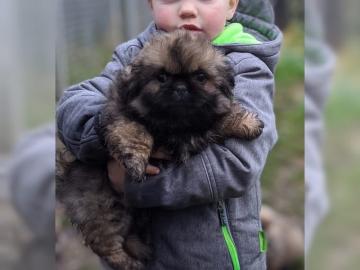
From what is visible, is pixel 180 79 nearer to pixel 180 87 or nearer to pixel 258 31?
pixel 180 87

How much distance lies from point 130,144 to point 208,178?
19cm

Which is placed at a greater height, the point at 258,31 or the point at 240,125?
the point at 258,31

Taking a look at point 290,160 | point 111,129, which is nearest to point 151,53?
point 111,129

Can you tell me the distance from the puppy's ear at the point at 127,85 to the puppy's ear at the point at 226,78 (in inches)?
7.6

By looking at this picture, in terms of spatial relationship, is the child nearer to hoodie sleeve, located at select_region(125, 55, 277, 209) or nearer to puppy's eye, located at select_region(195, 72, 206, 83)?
hoodie sleeve, located at select_region(125, 55, 277, 209)

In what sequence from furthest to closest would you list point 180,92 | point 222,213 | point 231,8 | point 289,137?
point 289,137 → point 231,8 → point 222,213 → point 180,92

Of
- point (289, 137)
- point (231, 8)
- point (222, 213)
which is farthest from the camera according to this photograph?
point (289, 137)

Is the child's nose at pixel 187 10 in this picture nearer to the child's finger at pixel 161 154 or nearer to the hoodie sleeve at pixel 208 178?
the hoodie sleeve at pixel 208 178

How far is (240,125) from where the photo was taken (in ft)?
4.43

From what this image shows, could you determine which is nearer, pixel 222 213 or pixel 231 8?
pixel 222 213

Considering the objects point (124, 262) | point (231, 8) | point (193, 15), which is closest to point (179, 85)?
point (193, 15)

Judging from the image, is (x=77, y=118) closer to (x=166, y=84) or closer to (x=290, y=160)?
(x=166, y=84)

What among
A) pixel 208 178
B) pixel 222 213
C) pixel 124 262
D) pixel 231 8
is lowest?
pixel 124 262

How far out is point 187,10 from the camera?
1423 mm
